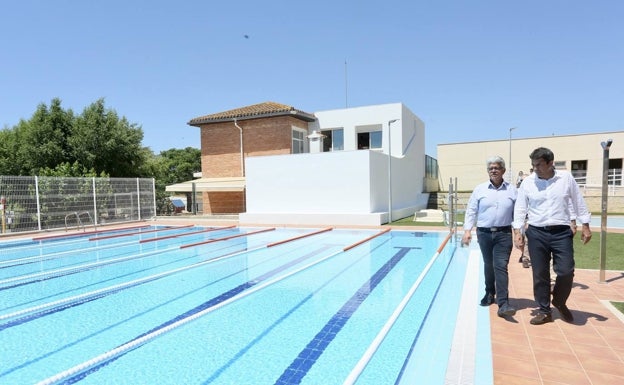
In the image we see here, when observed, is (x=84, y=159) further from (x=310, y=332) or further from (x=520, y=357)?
(x=520, y=357)

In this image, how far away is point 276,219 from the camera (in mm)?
20844

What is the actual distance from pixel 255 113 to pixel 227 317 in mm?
21215

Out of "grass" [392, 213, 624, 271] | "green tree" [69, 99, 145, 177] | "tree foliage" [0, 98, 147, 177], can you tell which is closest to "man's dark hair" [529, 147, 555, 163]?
"grass" [392, 213, 624, 271]

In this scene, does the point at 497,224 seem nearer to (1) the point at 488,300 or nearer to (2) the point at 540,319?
(2) the point at 540,319

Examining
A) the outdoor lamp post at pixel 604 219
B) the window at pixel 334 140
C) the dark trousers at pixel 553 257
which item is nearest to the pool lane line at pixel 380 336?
the dark trousers at pixel 553 257

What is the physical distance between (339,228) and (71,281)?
38.5 feet

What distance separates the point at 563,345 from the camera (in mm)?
4039

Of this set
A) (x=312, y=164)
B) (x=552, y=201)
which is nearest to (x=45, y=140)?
(x=312, y=164)

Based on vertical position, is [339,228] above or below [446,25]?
below

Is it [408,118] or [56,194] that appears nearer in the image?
[56,194]

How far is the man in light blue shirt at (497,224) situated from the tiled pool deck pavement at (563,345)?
447 millimetres

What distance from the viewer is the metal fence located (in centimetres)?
1697

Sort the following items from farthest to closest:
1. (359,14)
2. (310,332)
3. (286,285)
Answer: (359,14), (286,285), (310,332)

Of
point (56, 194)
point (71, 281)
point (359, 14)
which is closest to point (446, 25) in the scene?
point (359, 14)
